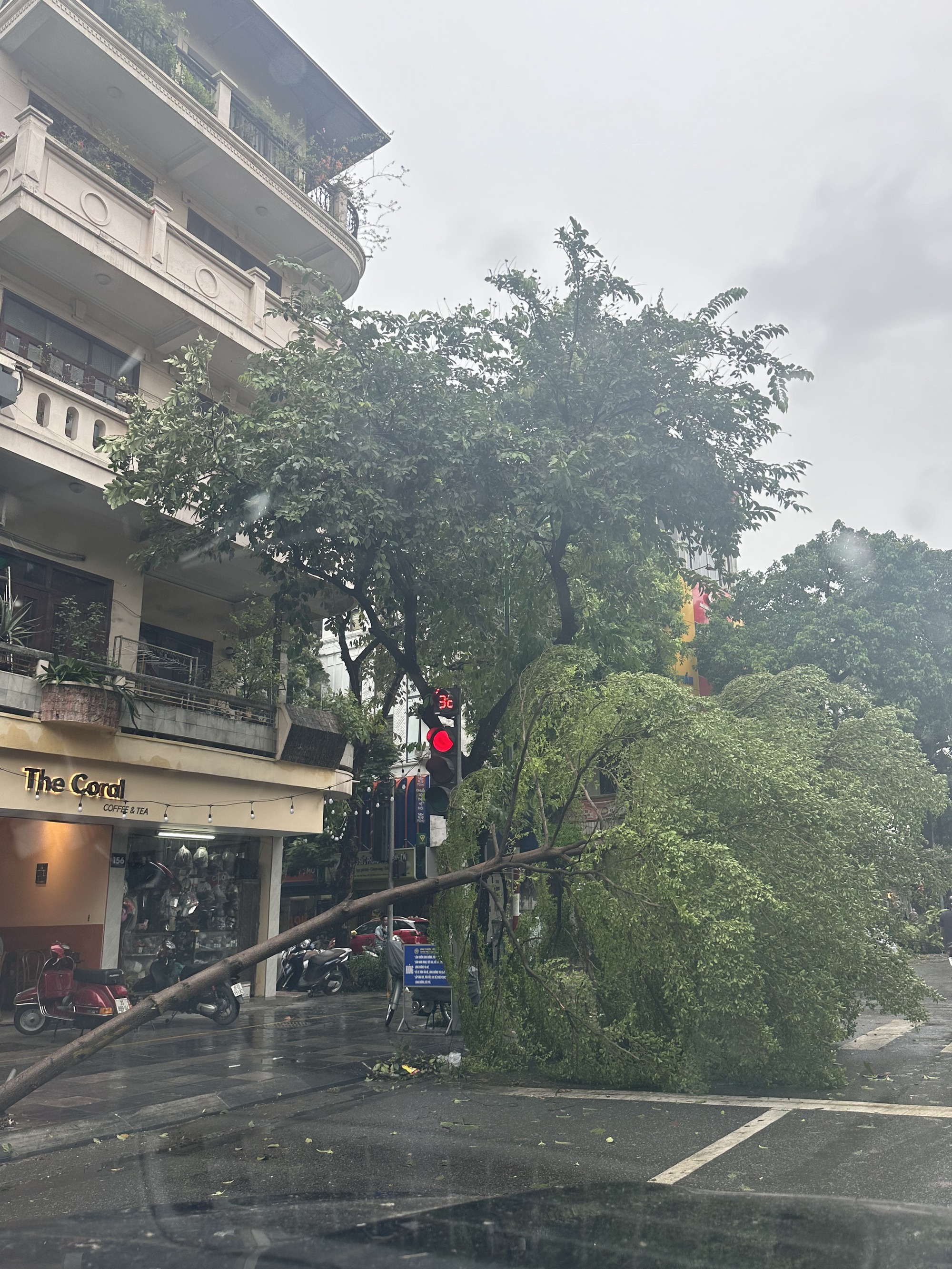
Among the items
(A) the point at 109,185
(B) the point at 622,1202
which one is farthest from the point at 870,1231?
(A) the point at 109,185

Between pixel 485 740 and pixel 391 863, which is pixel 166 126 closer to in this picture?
pixel 485 740

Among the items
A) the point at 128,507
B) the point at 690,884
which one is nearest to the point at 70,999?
the point at 128,507

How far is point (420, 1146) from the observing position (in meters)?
7.48

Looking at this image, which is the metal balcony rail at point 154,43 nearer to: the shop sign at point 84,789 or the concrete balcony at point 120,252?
the concrete balcony at point 120,252

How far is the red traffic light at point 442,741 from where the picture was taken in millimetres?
10555

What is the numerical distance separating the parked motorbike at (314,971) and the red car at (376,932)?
422cm

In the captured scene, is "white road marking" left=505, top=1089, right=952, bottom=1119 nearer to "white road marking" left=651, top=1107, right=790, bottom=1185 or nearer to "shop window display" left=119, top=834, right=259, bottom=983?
"white road marking" left=651, top=1107, right=790, bottom=1185

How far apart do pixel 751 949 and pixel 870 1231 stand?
3531mm

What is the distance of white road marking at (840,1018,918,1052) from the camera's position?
40.2 ft

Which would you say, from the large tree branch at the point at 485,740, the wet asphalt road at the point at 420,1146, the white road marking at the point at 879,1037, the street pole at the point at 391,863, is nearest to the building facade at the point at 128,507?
the street pole at the point at 391,863

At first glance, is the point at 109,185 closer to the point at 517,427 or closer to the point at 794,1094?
the point at 517,427

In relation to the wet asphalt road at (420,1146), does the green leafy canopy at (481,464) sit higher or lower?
higher

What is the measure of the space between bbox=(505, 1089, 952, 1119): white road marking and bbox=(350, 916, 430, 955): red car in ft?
53.2

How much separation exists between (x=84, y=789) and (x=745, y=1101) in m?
10.5
